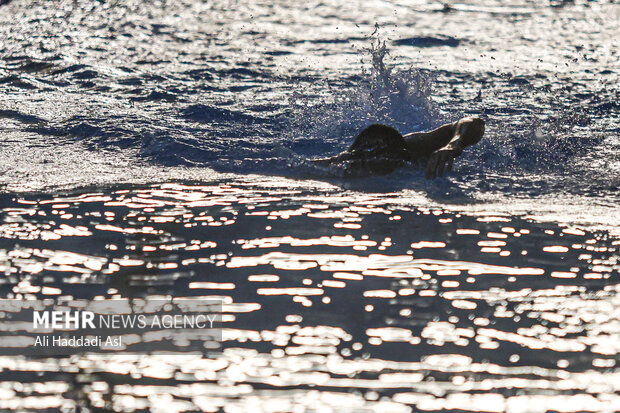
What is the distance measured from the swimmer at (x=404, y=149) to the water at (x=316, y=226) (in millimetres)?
136

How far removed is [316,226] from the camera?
4.61 metres

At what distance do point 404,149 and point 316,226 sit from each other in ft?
5.07

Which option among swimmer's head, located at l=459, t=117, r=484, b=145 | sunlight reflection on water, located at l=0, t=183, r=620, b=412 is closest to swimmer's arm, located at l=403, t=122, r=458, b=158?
swimmer's head, located at l=459, t=117, r=484, b=145

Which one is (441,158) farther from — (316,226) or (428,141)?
(316,226)

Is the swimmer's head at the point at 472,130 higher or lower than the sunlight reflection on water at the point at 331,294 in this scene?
higher

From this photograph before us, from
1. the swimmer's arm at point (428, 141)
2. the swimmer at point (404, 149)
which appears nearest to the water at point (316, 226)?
the swimmer at point (404, 149)

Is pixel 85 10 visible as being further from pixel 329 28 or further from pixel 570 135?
pixel 570 135

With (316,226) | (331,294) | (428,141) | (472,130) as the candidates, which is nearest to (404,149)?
(428,141)

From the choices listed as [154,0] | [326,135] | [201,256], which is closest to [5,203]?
[201,256]

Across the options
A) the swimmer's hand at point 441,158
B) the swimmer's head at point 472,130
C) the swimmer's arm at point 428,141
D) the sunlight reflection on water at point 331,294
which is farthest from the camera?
the swimmer's arm at point 428,141

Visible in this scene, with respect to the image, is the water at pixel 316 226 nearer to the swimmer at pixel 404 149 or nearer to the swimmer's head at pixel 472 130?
the swimmer at pixel 404 149

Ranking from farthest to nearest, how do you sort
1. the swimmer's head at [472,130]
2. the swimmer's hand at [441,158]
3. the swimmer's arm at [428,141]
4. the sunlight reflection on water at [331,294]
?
the swimmer's arm at [428,141]
the swimmer's head at [472,130]
the swimmer's hand at [441,158]
the sunlight reflection on water at [331,294]

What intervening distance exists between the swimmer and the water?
14 centimetres

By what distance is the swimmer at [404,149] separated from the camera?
18.8ft
